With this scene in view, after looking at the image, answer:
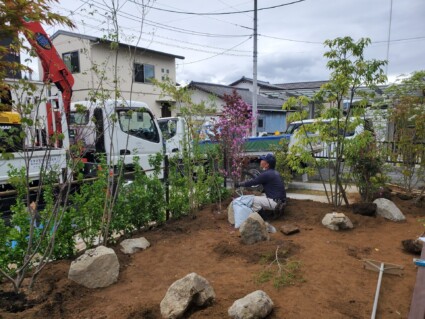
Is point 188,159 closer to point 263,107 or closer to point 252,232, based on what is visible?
point 252,232

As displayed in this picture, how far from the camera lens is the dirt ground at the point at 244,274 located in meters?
2.78

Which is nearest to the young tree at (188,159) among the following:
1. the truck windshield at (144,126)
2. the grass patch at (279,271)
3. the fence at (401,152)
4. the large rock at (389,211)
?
the grass patch at (279,271)

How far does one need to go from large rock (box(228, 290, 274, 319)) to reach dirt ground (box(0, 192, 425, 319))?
5.4 inches

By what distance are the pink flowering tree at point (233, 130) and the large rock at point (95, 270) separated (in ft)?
10.6

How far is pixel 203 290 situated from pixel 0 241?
6.96 feet

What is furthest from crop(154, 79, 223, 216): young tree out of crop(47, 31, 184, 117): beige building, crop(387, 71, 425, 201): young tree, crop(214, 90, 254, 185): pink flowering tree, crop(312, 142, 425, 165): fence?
crop(47, 31, 184, 117): beige building

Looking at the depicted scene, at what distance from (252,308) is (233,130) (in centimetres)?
414

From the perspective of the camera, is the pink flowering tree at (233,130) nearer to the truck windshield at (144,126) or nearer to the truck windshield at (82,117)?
the truck windshield at (144,126)

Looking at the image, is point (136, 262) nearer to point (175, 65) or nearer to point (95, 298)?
point (95, 298)

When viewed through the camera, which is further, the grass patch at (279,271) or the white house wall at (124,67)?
the white house wall at (124,67)

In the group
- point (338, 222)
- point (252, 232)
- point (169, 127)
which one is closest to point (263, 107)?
point (169, 127)

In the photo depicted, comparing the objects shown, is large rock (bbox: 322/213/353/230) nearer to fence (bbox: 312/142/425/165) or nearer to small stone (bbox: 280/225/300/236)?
small stone (bbox: 280/225/300/236)

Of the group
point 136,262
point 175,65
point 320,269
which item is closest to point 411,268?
point 320,269

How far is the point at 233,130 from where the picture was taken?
6.23m
